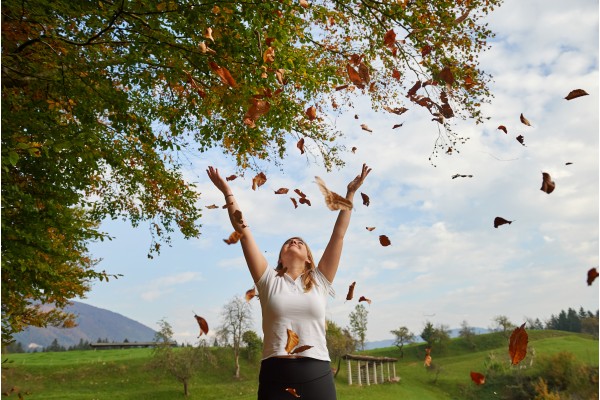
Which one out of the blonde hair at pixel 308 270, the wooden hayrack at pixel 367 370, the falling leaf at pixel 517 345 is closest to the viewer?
the blonde hair at pixel 308 270

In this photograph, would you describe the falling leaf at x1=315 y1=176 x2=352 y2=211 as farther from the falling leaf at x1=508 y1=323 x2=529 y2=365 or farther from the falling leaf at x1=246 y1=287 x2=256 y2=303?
the falling leaf at x1=508 y1=323 x2=529 y2=365

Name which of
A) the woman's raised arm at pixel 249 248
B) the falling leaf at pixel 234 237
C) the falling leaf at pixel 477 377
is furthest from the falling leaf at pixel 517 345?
the falling leaf at pixel 234 237

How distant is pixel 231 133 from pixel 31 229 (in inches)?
187

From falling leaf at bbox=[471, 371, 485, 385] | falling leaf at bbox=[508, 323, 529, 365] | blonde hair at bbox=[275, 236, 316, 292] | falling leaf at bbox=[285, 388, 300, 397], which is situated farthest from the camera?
falling leaf at bbox=[471, 371, 485, 385]

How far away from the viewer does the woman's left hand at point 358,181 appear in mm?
4613

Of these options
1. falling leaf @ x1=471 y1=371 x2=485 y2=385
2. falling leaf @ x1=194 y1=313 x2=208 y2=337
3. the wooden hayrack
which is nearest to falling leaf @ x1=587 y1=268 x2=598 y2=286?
falling leaf @ x1=471 y1=371 x2=485 y2=385

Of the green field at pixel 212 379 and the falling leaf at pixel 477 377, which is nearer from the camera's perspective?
the falling leaf at pixel 477 377

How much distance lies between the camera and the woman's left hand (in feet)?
15.1

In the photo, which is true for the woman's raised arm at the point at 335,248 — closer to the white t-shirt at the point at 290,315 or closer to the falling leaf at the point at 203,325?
the white t-shirt at the point at 290,315

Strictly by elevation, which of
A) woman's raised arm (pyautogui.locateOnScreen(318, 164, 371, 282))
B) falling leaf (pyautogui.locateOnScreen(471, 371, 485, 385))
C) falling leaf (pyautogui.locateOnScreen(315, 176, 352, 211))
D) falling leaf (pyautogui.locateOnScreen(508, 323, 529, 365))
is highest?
falling leaf (pyautogui.locateOnScreen(315, 176, 352, 211))

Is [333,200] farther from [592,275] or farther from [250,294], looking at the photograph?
[592,275]

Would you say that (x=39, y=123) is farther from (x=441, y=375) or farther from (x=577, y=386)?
(x=441, y=375)

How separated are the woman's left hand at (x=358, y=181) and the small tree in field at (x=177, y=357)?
39687mm

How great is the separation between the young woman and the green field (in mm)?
31513
